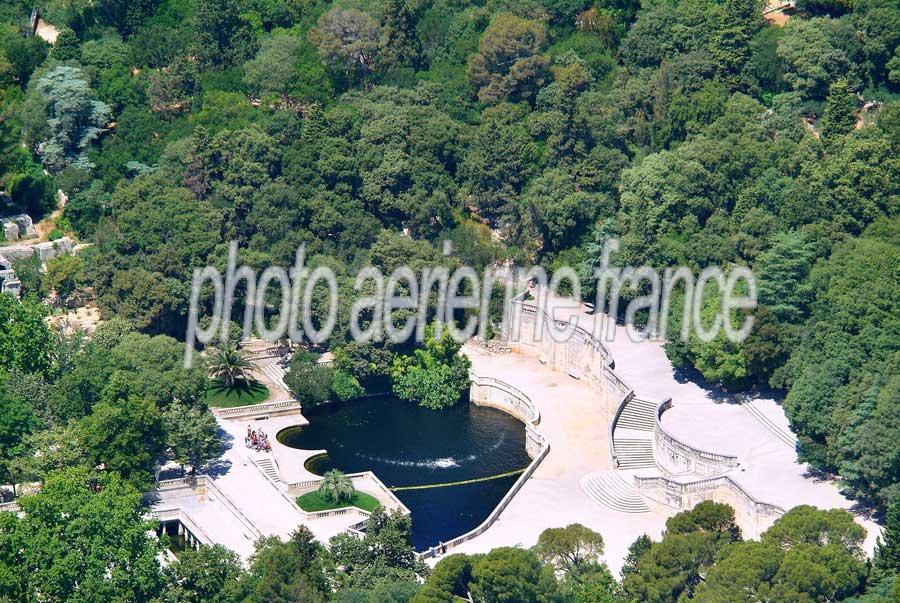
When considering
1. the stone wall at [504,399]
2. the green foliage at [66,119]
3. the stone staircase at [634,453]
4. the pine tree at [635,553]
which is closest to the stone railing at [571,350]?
the stone staircase at [634,453]

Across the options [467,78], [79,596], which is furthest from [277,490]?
[467,78]

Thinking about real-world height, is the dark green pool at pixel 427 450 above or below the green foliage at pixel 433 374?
below

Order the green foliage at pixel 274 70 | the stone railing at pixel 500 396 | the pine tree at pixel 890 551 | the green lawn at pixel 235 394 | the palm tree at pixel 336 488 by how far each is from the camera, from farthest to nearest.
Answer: the green foliage at pixel 274 70 < the stone railing at pixel 500 396 < the green lawn at pixel 235 394 < the palm tree at pixel 336 488 < the pine tree at pixel 890 551

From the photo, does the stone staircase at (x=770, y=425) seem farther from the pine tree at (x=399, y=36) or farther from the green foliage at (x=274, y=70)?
the green foliage at (x=274, y=70)

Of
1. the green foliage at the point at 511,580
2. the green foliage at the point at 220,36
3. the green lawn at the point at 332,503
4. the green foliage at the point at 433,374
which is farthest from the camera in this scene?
the green foliage at the point at 220,36

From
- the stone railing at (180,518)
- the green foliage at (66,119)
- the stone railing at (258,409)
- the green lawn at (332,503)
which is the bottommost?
the stone railing at (180,518)

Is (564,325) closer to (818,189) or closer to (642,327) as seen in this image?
(642,327)

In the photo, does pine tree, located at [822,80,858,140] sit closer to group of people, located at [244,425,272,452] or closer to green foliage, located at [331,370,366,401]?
green foliage, located at [331,370,366,401]
